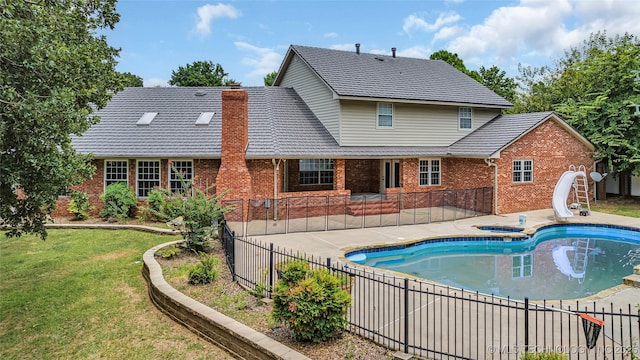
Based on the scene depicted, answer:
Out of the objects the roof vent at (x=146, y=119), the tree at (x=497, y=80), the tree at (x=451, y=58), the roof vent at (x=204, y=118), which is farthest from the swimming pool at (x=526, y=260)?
the tree at (x=497, y=80)

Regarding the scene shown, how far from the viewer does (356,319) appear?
6996 mm

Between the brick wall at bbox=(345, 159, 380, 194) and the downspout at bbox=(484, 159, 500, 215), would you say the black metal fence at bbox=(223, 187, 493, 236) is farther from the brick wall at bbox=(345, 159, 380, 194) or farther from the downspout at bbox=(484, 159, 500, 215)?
the brick wall at bbox=(345, 159, 380, 194)

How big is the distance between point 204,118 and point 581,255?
668 inches

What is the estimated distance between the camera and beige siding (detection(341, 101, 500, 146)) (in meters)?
19.9

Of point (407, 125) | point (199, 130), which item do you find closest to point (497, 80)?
point (407, 125)

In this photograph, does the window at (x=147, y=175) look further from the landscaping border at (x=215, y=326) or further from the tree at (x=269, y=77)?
the tree at (x=269, y=77)

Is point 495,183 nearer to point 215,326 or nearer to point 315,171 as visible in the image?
point 315,171

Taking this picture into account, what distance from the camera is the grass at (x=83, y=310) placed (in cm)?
658

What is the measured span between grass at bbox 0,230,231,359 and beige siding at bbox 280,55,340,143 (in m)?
10.9

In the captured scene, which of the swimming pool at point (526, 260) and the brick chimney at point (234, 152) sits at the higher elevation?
the brick chimney at point (234, 152)

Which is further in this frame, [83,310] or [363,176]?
[363,176]

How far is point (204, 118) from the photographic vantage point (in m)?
20.2

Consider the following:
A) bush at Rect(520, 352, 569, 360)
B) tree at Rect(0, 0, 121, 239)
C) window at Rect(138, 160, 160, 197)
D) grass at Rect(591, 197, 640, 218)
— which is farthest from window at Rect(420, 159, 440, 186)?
bush at Rect(520, 352, 569, 360)

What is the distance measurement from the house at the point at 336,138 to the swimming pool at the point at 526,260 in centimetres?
470
